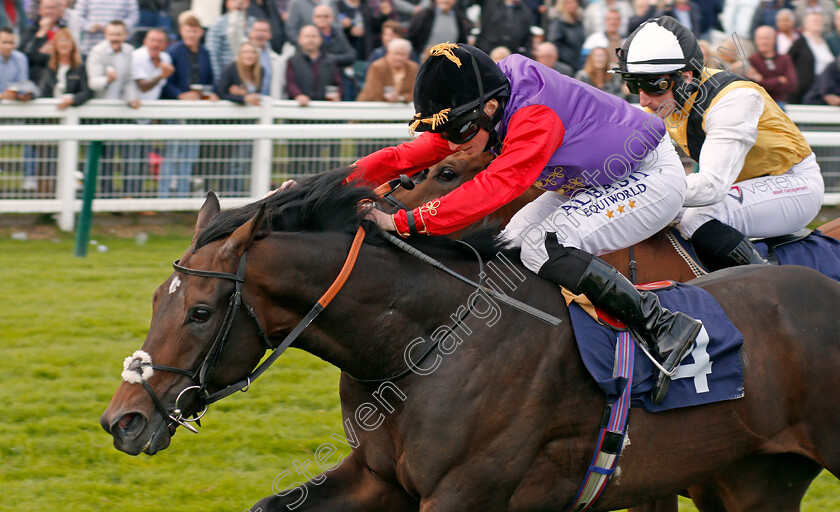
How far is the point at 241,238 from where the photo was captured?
3248mm

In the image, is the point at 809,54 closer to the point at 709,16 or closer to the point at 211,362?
the point at 709,16

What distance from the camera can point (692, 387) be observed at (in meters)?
3.73

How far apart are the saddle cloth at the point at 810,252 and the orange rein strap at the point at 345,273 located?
182 centimetres

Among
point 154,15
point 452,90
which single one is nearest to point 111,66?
point 154,15

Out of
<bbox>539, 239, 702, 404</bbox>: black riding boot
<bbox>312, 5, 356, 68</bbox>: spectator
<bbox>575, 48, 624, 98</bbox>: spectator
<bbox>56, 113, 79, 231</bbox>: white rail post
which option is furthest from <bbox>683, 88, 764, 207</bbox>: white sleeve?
<bbox>312, 5, 356, 68</bbox>: spectator

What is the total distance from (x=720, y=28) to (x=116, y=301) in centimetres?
854

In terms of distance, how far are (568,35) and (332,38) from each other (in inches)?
96.0

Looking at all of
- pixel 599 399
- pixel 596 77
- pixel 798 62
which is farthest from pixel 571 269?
pixel 798 62

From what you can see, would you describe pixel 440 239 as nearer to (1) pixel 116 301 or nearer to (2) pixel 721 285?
(2) pixel 721 285

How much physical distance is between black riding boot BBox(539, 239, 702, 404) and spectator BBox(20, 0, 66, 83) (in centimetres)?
691

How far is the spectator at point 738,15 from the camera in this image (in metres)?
13.0

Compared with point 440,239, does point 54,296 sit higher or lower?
lower

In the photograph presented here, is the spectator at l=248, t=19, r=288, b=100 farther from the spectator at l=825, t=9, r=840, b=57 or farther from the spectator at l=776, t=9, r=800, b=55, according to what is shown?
the spectator at l=825, t=9, r=840, b=57

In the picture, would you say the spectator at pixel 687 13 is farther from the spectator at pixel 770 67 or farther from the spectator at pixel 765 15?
the spectator at pixel 770 67
